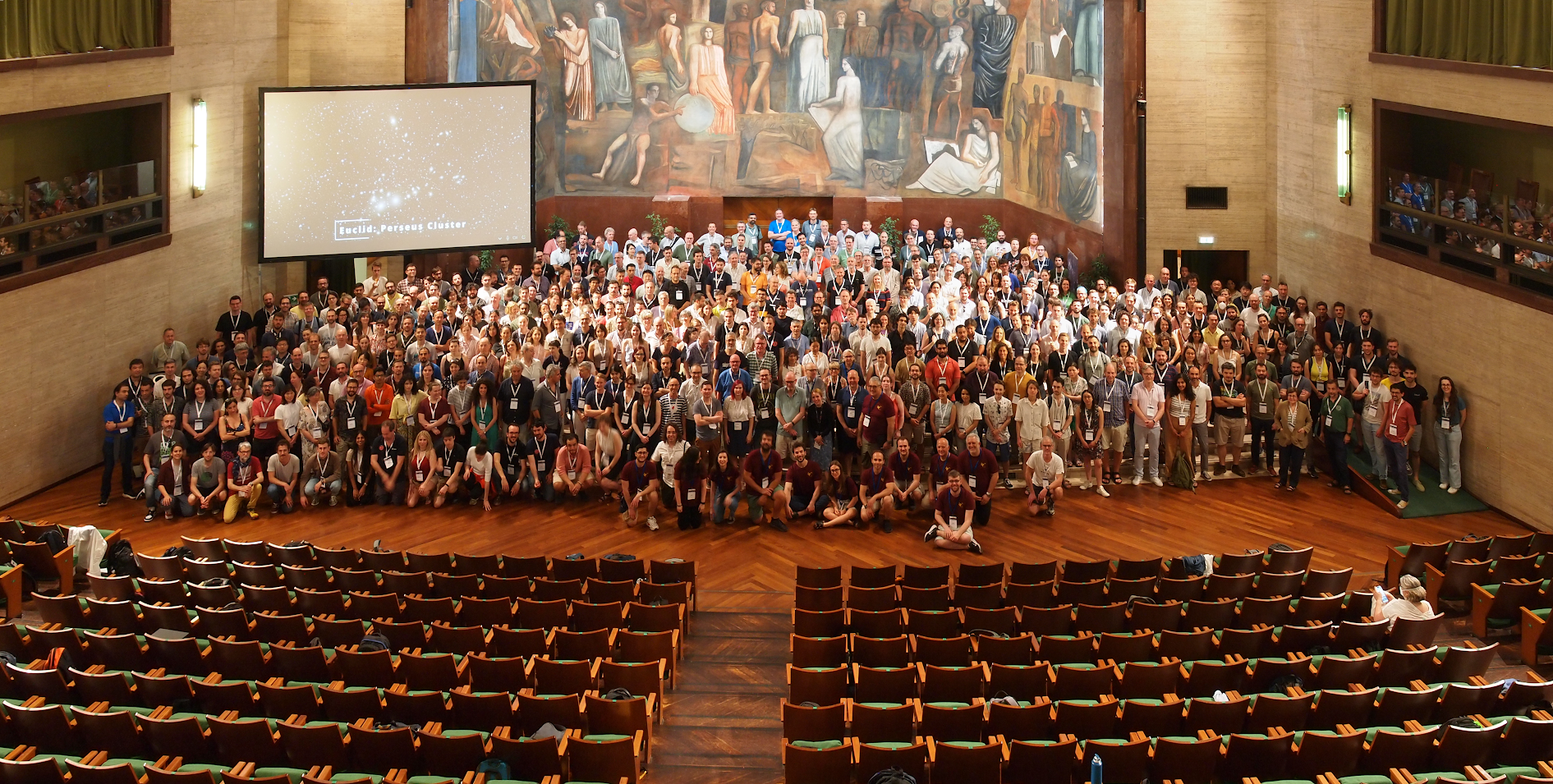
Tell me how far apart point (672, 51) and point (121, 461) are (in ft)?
44.4

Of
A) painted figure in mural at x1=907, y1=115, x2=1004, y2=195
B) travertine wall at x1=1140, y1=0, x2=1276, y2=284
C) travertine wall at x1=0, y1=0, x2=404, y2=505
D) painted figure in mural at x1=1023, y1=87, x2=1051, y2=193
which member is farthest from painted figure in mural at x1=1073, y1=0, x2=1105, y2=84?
travertine wall at x1=0, y1=0, x2=404, y2=505

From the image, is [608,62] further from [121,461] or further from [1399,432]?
[1399,432]

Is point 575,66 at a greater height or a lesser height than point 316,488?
greater

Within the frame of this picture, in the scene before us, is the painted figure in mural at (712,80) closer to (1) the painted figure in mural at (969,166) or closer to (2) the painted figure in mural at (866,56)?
(2) the painted figure in mural at (866,56)

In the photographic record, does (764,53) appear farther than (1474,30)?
Yes

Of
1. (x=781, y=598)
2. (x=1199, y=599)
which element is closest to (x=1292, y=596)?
(x=1199, y=599)

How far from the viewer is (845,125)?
2531cm

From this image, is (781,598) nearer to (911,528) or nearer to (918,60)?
(911,528)

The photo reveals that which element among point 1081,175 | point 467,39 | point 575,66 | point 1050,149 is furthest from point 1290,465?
point 467,39

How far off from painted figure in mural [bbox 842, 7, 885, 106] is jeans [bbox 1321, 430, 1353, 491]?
42.3 ft

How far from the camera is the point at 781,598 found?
1143 centimetres

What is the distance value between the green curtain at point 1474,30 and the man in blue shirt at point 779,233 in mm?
9477

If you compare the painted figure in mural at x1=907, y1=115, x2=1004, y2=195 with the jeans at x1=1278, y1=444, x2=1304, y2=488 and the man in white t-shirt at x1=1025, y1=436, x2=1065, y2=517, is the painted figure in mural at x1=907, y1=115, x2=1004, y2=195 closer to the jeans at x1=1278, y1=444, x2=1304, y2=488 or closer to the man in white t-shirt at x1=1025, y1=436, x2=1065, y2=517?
the jeans at x1=1278, y1=444, x2=1304, y2=488

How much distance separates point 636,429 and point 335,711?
6213mm
